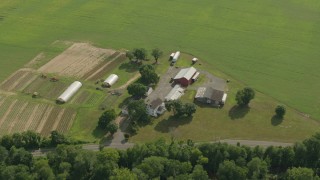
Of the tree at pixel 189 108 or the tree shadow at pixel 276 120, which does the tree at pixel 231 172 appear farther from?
the tree shadow at pixel 276 120

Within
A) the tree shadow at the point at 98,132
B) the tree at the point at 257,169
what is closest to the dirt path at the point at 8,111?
the tree shadow at the point at 98,132

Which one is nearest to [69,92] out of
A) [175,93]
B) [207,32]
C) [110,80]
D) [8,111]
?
[110,80]

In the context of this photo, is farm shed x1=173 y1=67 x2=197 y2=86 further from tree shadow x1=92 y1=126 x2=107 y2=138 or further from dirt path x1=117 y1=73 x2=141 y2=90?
tree shadow x1=92 y1=126 x2=107 y2=138

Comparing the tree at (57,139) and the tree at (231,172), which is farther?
the tree at (57,139)

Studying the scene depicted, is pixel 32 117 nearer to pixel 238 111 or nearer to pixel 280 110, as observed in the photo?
pixel 238 111

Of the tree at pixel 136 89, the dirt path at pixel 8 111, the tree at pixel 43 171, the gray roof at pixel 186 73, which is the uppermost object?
the gray roof at pixel 186 73

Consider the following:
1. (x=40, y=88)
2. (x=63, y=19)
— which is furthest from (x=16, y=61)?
(x=63, y=19)

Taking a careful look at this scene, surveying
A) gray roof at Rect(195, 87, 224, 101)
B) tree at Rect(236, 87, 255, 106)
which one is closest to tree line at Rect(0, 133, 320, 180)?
tree at Rect(236, 87, 255, 106)

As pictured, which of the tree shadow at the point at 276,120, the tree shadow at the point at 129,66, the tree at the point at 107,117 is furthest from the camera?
the tree shadow at the point at 129,66
